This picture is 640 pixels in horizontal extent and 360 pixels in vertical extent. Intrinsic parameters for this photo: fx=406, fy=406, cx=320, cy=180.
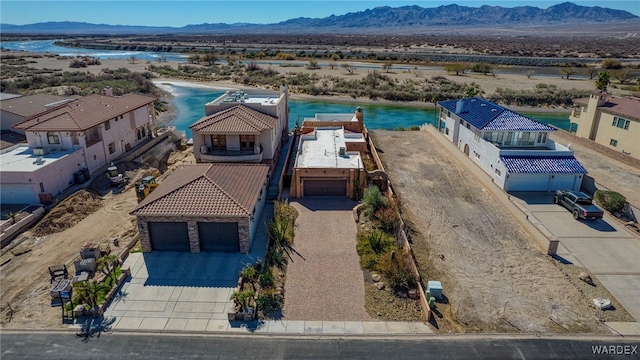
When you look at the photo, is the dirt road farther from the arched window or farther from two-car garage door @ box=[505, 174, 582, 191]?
two-car garage door @ box=[505, 174, 582, 191]

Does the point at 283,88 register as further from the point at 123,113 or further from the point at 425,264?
the point at 425,264

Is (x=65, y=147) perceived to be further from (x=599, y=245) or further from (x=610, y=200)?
(x=610, y=200)

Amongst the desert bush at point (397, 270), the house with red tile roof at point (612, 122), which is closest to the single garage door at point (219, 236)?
the desert bush at point (397, 270)

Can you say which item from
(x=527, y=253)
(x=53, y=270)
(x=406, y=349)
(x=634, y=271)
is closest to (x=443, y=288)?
(x=406, y=349)

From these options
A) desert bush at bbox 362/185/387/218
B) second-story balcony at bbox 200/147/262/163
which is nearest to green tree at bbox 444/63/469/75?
second-story balcony at bbox 200/147/262/163

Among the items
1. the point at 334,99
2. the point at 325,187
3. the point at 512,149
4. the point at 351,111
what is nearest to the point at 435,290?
the point at 325,187
